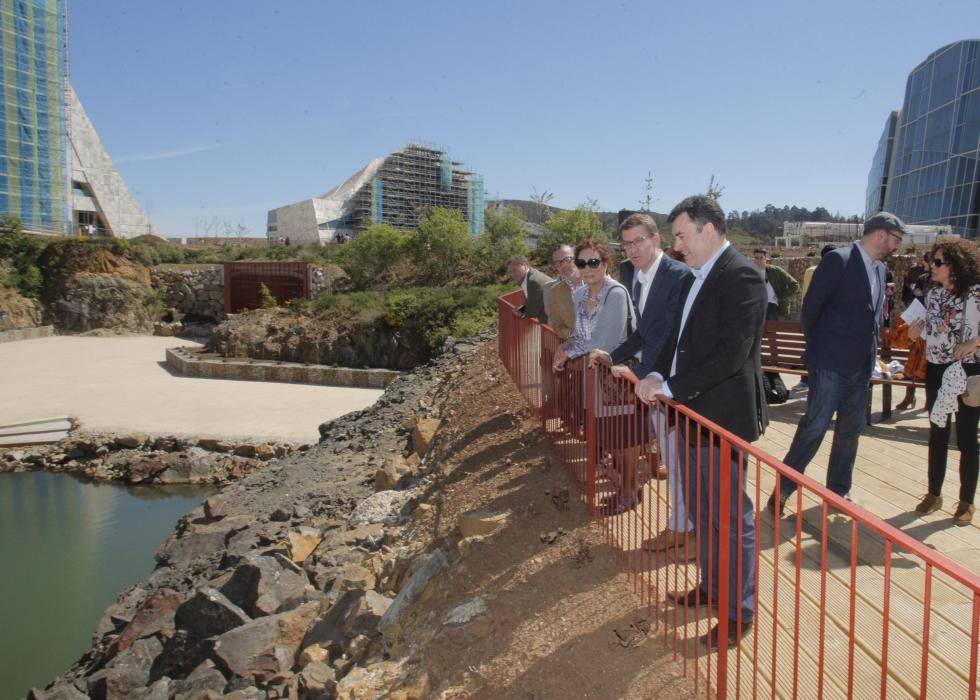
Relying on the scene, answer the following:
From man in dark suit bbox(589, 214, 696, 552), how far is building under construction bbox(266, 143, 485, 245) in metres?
70.0

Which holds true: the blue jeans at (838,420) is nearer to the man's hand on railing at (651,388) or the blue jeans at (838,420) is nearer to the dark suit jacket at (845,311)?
the dark suit jacket at (845,311)

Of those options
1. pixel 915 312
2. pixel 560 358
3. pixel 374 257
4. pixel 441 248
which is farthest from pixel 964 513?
pixel 374 257

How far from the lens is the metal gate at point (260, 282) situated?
31219mm

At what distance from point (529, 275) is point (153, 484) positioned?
33.9 feet

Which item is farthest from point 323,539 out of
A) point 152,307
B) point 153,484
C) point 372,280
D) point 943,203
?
point 943,203

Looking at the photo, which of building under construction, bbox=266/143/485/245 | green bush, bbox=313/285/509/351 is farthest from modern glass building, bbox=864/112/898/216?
green bush, bbox=313/285/509/351

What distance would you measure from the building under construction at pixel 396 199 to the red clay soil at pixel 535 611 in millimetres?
69262

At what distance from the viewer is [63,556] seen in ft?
35.1

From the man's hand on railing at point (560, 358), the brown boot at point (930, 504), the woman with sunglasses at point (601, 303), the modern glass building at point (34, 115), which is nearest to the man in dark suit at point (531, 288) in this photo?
the man's hand on railing at point (560, 358)

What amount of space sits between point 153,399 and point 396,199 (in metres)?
59.7

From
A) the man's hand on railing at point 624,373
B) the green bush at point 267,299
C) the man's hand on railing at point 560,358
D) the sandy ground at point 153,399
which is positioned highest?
the man's hand on railing at point 624,373

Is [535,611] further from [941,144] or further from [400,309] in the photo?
[941,144]

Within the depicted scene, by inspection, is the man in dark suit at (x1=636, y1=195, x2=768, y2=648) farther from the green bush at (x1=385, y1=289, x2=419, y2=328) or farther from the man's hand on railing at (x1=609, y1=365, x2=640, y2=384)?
the green bush at (x1=385, y1=289, x2=419, y2=328)

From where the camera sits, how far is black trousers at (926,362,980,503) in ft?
12.5
